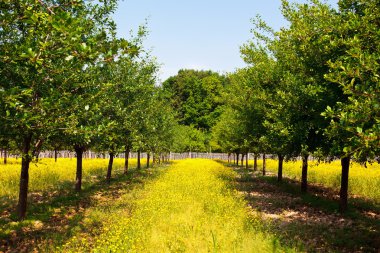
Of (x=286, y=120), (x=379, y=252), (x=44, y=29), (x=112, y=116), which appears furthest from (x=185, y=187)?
(x=44, y=29)

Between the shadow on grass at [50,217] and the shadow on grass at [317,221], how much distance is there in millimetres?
7076

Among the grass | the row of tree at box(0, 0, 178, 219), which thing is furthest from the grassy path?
the row of tree at box(0, 0, 178, 219)

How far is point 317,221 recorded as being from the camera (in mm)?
14289

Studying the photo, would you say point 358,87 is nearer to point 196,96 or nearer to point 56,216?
point 56,216

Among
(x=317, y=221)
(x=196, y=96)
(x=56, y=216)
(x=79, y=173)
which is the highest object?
(x=196, y=96)

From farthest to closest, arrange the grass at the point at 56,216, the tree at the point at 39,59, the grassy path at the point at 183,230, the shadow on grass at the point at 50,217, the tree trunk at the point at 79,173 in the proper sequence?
the tree trunk at the point at 79,173 < the shadow on grass at the point at 50,217 < the grass at the point at 56,216 < the grassy path at the point at 183,230 < the tree at the point at 39,59

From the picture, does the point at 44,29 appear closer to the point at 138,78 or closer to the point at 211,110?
the point at 138,78

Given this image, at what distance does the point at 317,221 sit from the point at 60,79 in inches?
437

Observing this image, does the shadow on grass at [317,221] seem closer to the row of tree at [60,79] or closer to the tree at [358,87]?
the tree at [358,87]

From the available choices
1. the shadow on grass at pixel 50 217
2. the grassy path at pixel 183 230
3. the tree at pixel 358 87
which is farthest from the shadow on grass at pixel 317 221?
the shadow on grass at pixel 50 217

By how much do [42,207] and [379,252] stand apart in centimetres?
1320

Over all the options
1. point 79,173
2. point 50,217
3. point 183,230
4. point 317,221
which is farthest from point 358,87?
point 79,173

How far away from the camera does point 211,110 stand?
13238cm

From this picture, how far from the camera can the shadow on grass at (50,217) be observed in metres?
11.1
